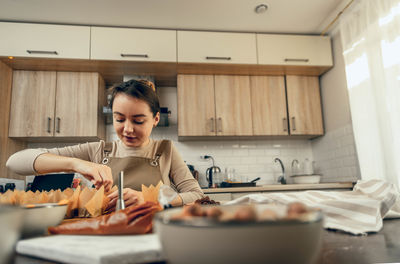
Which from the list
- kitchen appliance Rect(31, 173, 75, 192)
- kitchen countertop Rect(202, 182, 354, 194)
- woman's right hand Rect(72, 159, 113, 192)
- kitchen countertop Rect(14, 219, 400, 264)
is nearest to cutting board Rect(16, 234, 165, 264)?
kitchen countertop Rect(14, 219, 400, 264)

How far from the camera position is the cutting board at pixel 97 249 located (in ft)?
1.20

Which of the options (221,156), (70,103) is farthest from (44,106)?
(221,156)

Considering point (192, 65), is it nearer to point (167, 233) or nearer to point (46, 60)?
point (46, 60)

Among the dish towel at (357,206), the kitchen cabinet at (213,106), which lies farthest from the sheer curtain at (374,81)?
the dish towel at (357,206)

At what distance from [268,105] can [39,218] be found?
328 centimetres

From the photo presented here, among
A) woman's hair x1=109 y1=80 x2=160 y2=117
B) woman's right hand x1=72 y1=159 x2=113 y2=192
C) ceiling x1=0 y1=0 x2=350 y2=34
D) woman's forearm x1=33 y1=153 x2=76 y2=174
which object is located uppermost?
ceiling x1=0 y1=0 x2=350 y2=34

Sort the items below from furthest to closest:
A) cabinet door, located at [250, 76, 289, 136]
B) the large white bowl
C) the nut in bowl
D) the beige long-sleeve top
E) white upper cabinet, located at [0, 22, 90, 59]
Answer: cabinet door, located at [250, 76, 289, 136] → white upper cabinet, located at [0, 22, 90, 59] → the beige long-sleeve top → the nut in bowl → the large white bowl

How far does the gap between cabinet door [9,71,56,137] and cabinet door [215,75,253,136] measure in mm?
1838

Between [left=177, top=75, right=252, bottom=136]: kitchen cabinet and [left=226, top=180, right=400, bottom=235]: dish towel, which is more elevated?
[left=177, top=75, right=252, bottom=136]: kitchen cabinet

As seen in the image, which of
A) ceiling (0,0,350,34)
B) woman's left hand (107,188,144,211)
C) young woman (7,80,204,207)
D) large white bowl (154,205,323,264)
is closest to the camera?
large white bowl (154,205,323,264)

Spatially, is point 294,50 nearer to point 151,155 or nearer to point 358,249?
point 151,155

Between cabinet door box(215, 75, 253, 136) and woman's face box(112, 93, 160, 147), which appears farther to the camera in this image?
cabinet door box(215, 75, 253, 136)

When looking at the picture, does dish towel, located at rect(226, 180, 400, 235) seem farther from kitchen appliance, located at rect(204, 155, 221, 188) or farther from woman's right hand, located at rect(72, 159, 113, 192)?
kitchen appliance, located at rect(204, 155, 221, 188)

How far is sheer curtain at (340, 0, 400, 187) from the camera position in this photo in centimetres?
A: 249
